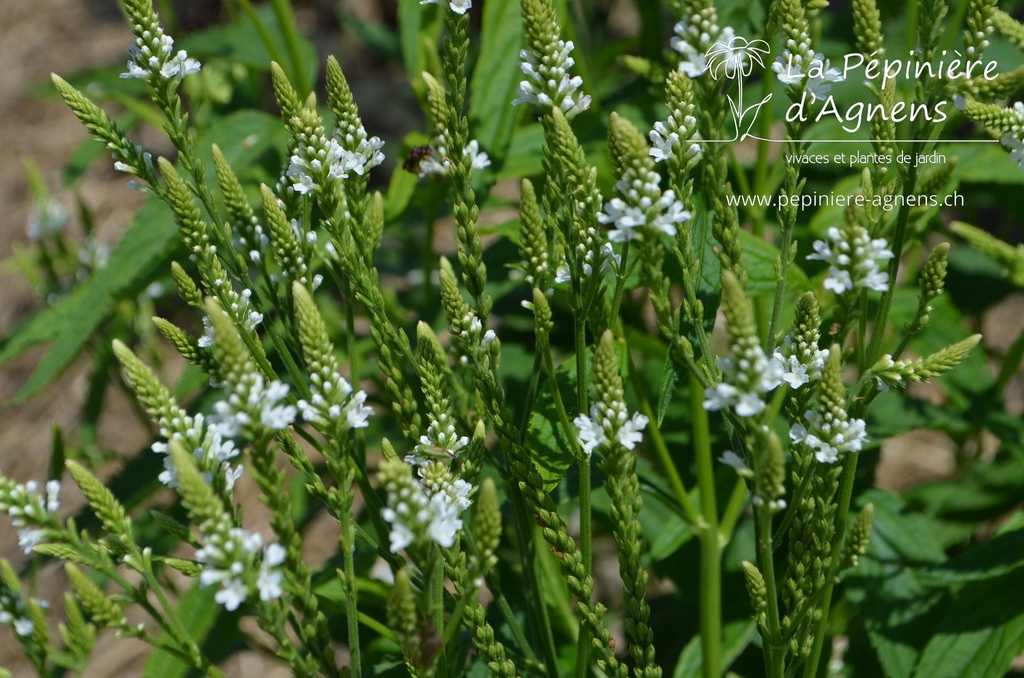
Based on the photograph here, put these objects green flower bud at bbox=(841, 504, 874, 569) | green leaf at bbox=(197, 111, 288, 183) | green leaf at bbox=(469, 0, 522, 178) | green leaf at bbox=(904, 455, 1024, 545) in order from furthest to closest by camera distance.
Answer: green leaf at bbox=(904, 455, 1024, 545), green leaf at bbox=(197, 111, 288, 183), green leaf at bbox=(469, 0, 522, 178), green flower bud at bbox=(841, 504, 874, 569)

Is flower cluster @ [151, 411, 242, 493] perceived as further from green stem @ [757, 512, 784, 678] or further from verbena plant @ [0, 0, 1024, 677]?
green stem @ [757, 512, 784, 678]

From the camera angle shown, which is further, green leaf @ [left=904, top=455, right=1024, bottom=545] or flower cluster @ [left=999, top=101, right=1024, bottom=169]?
green leaf @ [left=904, top=455, right=1024, bottom=545]

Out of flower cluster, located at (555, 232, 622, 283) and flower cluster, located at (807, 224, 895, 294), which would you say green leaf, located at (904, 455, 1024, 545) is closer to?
flower cluster, located at (807, 224, 895, 294)

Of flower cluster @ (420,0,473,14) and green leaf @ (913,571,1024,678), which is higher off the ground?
flower cluster @ (420,0,473,14)

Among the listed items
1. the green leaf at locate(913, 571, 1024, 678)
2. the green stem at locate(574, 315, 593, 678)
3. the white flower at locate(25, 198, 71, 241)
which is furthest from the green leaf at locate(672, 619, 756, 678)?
the white flower at locate(25, 198, 71, 241)

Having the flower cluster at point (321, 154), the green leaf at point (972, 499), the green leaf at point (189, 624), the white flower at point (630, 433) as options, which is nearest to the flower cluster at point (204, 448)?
the flower cluster at point (321, 154)

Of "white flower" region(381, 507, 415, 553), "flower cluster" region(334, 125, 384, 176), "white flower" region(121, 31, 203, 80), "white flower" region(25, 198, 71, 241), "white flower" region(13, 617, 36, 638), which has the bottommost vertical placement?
"white flower" region(25, 198, 71, 241)

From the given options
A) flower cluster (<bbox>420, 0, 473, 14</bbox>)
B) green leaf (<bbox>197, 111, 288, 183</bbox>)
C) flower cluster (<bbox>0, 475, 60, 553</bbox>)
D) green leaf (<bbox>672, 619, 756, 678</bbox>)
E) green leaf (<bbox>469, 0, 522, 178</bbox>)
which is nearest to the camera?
flower cluster (<bbox>0, 475, 60, 553</bbox>)
